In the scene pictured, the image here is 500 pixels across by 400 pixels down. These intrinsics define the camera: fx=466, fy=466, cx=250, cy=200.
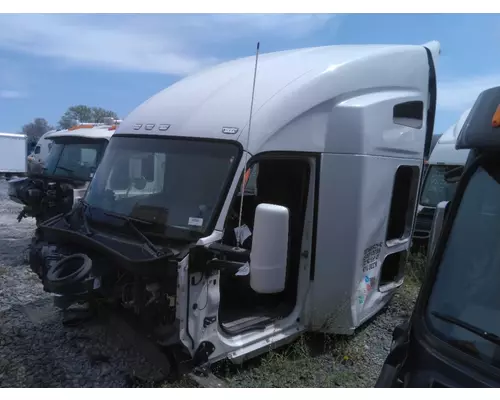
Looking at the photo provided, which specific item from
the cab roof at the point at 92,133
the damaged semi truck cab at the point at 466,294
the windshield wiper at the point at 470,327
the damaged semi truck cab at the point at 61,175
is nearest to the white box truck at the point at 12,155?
the cab roof at the point at 92,133

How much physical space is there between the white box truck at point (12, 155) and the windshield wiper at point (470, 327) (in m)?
28.0

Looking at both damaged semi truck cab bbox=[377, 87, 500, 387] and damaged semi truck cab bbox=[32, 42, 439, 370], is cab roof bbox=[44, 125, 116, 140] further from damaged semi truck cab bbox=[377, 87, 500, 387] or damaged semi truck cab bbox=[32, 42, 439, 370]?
damaged semi truck cab bbox=[377, 87, 500, 387]

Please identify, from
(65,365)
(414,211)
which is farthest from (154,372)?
(414,211)

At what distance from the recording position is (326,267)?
451 centimetres

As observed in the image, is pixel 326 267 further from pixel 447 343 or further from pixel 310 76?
pixel 447 343

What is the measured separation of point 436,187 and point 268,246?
19.2 ft

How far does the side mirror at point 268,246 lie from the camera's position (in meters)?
3.24

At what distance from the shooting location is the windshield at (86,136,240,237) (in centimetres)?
378

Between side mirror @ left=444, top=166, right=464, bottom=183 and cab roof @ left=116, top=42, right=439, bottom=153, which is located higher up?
cab roof @ left=116, top=42, right=439, bottom=153

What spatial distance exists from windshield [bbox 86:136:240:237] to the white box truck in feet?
81.9

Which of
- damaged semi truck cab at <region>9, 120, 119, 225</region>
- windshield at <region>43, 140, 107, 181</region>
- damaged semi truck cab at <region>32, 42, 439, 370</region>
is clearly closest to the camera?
damaged semi truck cab at <region>32, 42, 439, 370</region>

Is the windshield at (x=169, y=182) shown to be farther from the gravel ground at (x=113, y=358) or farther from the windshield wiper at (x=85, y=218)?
the gravel ground at (x=113, y=358)

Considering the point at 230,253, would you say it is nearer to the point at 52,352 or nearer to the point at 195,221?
the point at 195,221

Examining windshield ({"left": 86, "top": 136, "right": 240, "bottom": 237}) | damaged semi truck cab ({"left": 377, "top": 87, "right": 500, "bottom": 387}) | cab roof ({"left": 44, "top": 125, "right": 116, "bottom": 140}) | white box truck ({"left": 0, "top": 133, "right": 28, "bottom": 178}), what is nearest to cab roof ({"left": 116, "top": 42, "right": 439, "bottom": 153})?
windshield ({"left": 86, "top": 136, "right": 240, "bottom": 237})
